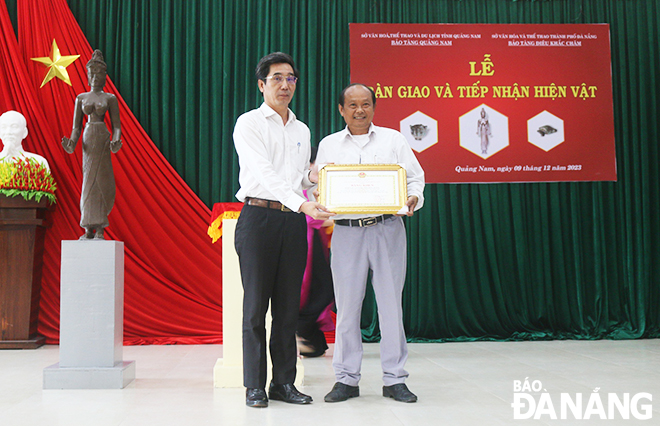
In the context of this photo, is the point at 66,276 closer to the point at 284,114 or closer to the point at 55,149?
the point at 284,114

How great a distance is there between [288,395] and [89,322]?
3.87ft

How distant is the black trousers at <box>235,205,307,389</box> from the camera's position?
229 centimetres

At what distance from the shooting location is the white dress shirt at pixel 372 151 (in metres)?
2.55

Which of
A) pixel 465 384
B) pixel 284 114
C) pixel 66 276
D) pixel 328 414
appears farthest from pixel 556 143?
pixel 66 276

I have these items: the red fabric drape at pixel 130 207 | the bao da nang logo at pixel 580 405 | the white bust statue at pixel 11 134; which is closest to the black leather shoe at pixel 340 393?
the bao da nang logo at pixel 580 405

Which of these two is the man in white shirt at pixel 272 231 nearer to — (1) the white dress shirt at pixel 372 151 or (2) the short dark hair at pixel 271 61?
(2) the short dark hair at pixel 271 61

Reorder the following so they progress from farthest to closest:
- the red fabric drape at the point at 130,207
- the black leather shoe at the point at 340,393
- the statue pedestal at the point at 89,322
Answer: the red fabric drape at the point at 130,207, the statue pedestal at the point at 89,322, the black leather shoe at the point at 340,393

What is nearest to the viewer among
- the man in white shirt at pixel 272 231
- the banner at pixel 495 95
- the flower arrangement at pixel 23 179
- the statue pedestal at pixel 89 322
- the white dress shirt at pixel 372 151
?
the man in white shirt at pixel 272 231

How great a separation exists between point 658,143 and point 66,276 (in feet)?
16.1

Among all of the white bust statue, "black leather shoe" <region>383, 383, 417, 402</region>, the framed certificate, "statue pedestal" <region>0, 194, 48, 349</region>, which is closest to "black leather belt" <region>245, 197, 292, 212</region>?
the framed certificate

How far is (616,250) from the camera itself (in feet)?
16.3

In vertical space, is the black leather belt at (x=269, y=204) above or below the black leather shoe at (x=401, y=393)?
above

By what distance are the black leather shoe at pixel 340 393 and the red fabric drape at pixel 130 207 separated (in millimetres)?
2247

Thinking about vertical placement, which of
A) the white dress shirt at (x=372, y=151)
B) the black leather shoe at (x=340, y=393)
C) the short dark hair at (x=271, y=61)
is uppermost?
the short dark hair at (x=271, y=61)
